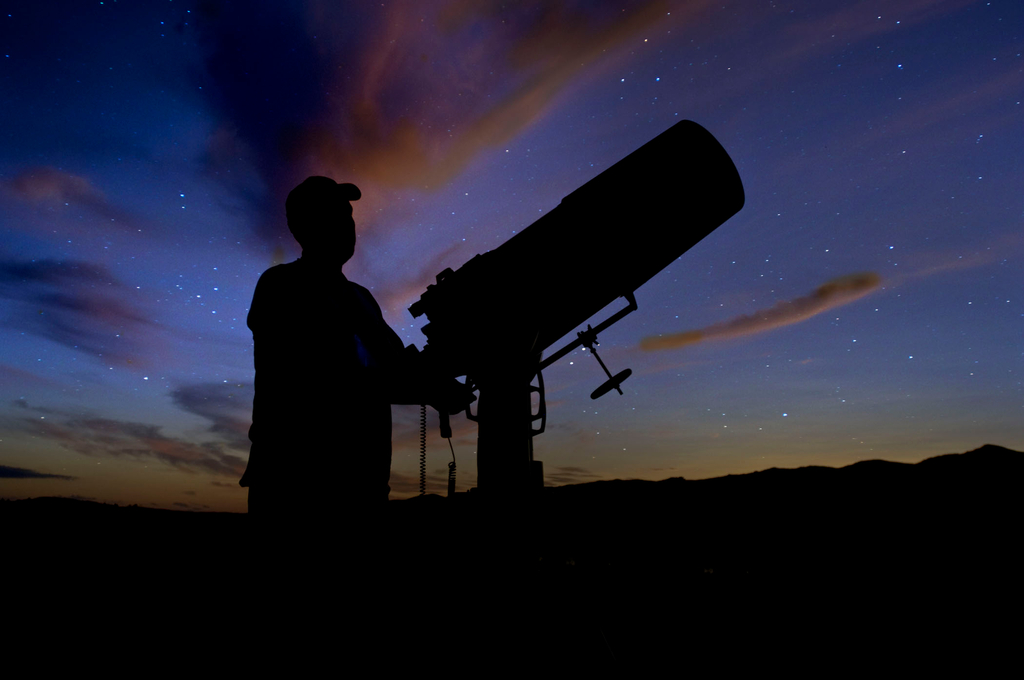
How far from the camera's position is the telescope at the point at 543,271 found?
2523 mm

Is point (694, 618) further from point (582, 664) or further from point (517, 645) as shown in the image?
point (517, 645)

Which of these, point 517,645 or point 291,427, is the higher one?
point 291,427

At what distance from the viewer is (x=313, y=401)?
1786mm

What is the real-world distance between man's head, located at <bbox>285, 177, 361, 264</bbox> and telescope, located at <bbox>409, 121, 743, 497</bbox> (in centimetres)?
70

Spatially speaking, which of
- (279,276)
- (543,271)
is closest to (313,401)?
(279,276)

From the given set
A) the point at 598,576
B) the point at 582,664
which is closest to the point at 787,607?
the point at 598,576

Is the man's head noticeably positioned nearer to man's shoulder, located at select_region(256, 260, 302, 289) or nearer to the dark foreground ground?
man's shoulder, located at select_region(256, 260, 302, 289)

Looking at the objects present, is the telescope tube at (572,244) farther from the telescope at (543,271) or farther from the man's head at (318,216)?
the man's head at (318,216)

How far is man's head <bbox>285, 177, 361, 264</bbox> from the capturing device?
6.75ft

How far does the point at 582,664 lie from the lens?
232 cm

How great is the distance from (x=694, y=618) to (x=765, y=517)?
7.44 metres

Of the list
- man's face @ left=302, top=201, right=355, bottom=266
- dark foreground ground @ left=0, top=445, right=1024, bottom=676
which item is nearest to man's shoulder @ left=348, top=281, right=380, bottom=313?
man's face @ left=302, top=201, right=355, bottom=266

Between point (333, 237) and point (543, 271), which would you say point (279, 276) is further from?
point (543, 271)

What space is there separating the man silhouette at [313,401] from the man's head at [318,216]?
0.12m
